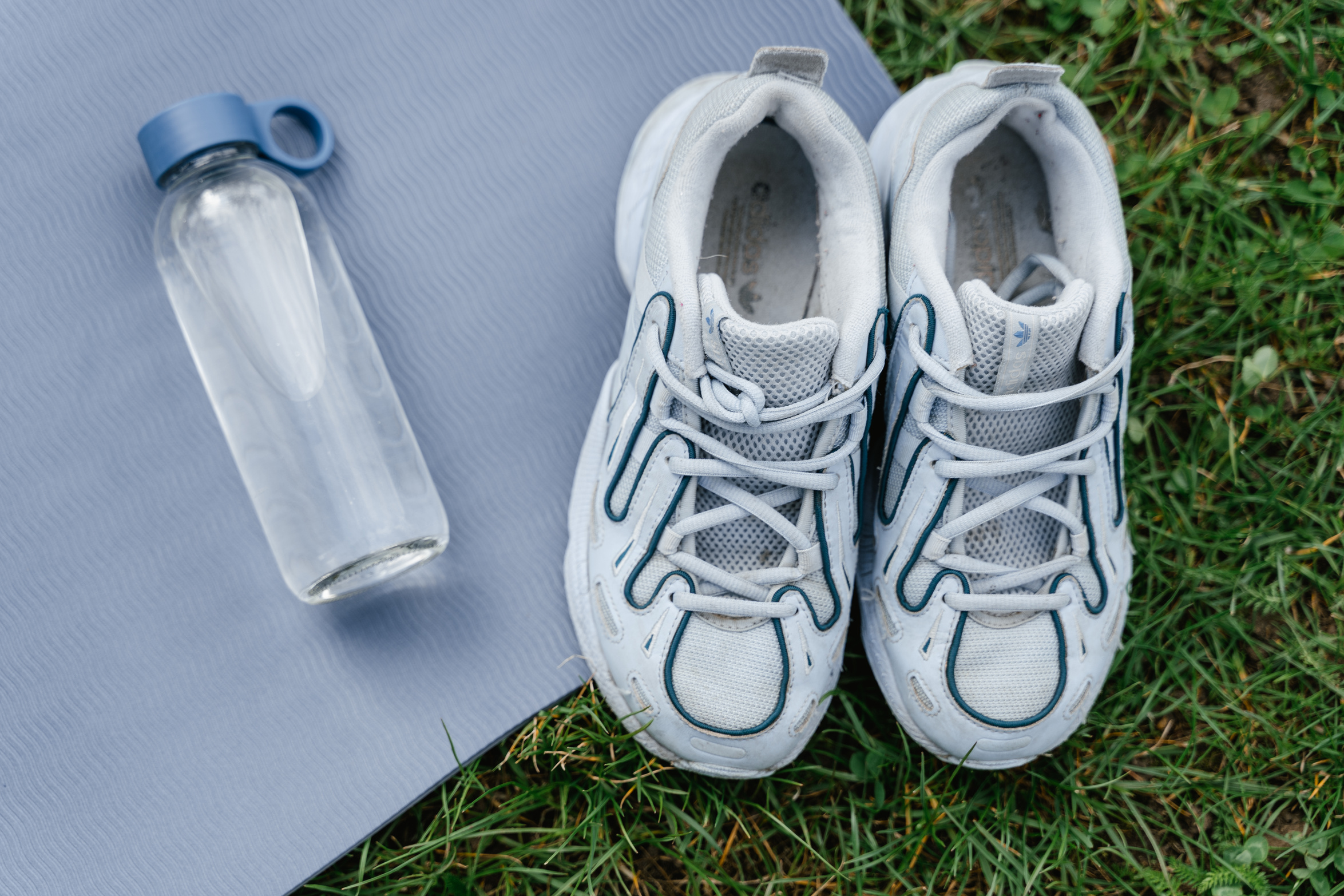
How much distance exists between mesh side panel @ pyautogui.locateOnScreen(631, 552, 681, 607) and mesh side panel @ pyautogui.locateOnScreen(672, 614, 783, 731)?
0.16 feet

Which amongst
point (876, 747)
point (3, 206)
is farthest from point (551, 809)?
point (3, 206)

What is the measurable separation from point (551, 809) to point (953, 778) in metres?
0.43

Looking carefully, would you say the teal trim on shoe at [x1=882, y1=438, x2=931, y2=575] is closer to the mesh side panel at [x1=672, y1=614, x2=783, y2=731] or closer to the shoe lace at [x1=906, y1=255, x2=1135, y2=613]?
the shoe lace at [x1=906, y1=255, x2=1135, y2=613]

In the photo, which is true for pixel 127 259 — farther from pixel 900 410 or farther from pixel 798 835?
pixel 798 835

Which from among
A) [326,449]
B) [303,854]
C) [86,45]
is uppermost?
[86,45]

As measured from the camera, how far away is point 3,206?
37.3 inches

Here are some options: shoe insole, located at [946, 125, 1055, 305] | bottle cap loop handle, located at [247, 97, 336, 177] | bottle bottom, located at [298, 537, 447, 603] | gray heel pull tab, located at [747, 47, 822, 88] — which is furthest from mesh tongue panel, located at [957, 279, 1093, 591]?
bottle cap loop handle, located at [247, 97, 336, 177]

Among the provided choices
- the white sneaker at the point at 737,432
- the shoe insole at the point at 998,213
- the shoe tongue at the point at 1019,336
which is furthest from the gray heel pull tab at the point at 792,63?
the shoe tongue at the point at 1019,336

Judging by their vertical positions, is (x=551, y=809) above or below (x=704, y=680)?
below

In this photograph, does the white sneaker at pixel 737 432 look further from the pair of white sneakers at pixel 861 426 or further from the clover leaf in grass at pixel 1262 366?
the clover leaf in grass at pixel 1262 366

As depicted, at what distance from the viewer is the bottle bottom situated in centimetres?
91

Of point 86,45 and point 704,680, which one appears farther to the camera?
point 86,45

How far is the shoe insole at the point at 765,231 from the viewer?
90 cm

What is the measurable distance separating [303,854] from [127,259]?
0.64 meters
